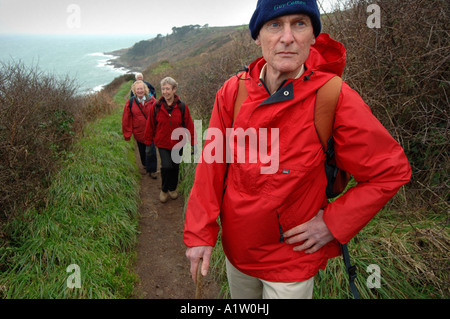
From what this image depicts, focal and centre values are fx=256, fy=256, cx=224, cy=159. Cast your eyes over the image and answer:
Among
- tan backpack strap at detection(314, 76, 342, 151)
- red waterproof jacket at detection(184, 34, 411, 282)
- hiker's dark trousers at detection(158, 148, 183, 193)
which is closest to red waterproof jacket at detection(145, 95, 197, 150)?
hiker's dark trousers at detection(158, 148, 183, 193)

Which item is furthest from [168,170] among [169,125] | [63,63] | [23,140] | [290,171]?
[63,63]

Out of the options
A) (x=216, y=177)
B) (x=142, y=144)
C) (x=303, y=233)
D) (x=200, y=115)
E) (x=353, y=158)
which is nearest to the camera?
(x=353, y=158)

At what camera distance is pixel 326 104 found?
1.25 metres

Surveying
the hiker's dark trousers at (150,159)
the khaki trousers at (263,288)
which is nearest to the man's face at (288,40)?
the khaki trousers at (263,288)

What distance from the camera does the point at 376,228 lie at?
2.87 meters

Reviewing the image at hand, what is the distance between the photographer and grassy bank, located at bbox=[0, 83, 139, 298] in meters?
2.79

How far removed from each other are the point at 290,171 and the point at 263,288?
0.90 meters

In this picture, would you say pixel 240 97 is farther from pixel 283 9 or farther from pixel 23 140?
pixel 23 140

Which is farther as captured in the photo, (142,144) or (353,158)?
(142,144)

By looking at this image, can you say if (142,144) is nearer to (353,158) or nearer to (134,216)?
(134,216)

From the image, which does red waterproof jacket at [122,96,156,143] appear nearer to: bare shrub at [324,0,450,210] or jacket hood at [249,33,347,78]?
bare shrub at [324,0,450,210]

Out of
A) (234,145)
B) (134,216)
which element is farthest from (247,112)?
(134,216)

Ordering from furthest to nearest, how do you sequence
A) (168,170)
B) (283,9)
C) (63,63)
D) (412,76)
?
(63,63) < (168,170) < (412,76) < (283,9)
